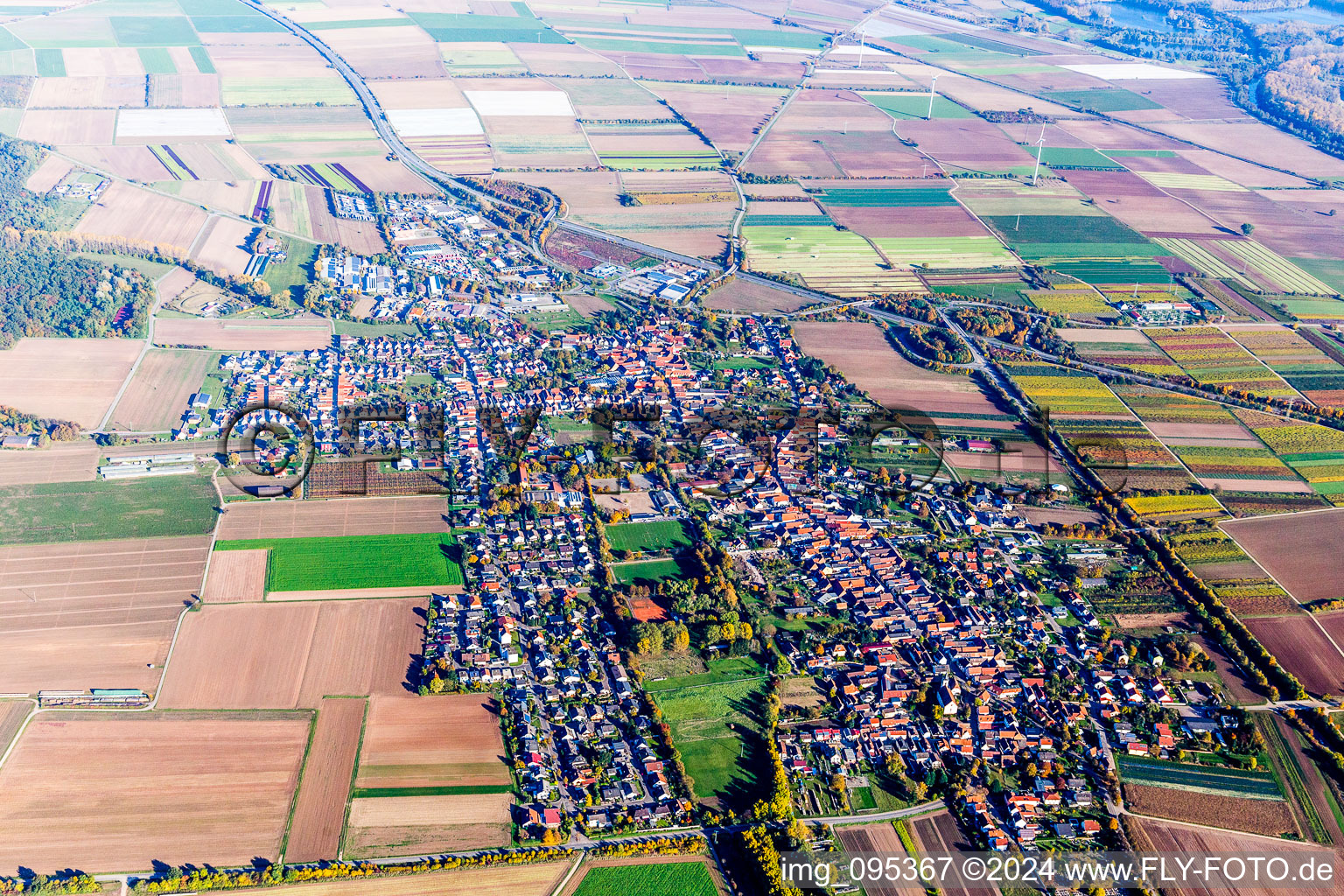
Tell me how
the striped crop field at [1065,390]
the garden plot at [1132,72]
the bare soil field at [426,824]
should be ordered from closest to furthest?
the bare soil field at [426,824]
the striped crop field at [1065,390]
the garden plot at [1132,72]

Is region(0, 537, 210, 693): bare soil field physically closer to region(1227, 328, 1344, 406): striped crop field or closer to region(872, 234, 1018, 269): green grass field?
region(872, 234, 1018, 269): green grass field

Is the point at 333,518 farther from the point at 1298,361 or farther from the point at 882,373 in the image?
the point at 1298,361

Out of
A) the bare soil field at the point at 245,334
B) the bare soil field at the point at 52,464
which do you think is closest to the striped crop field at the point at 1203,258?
the bare soil field at the point at 245,334

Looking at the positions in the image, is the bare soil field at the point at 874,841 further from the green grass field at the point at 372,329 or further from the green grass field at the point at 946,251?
the green grass field at the point at 946,251

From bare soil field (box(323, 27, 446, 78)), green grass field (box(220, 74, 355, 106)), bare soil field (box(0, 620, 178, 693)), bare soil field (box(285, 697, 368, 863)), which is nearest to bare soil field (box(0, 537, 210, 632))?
bare soil field (box(0, 620, 178, 693))

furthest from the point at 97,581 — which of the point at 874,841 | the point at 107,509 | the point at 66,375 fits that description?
the point at 874,841

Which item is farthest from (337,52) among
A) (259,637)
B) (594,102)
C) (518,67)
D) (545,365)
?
(259,637)
